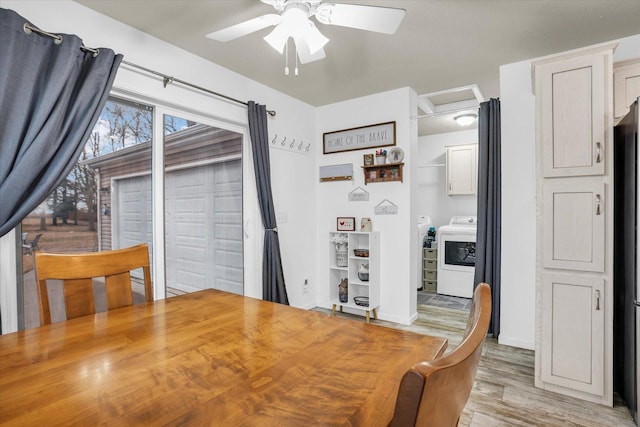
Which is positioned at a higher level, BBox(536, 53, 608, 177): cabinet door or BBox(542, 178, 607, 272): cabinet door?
BBox(536, 53, 608, 177): cabinet door

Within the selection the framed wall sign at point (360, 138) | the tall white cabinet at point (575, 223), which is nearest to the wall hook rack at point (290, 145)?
the framed wall sign at point (360, 138)

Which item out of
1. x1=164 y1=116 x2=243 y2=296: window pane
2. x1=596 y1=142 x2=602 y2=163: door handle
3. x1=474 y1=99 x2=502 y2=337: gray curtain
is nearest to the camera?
x1=596 y1=142 x2=602 y2=163: door handle

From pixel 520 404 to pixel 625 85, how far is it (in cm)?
224

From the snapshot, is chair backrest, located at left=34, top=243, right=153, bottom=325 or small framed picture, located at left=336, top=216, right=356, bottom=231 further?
small framed picture, located at left=336, top=216, right=356, bottom=231

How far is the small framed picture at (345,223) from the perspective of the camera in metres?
3.85

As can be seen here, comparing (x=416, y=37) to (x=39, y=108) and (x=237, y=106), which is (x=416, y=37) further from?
(x=39, y=108)

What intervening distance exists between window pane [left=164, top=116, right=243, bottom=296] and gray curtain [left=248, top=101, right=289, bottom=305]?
223 millimetres

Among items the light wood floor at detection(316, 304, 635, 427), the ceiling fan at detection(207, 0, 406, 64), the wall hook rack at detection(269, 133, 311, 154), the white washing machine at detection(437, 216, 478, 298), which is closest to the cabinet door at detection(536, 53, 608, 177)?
the ceiling fan at detection(207, 0, 406, 64)

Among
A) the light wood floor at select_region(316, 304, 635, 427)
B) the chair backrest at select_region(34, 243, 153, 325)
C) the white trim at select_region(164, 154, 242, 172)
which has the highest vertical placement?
the white trim at select_region(164, 154, 242, 172)

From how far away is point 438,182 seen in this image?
5418 millimetres

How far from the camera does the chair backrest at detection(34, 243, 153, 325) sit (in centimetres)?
134

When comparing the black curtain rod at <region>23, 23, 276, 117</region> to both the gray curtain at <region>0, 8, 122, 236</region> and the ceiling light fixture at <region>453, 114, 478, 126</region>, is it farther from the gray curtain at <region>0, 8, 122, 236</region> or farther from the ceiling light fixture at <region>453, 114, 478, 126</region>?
the ceiling light fixture at <region>453, 114, 478, 126</region>

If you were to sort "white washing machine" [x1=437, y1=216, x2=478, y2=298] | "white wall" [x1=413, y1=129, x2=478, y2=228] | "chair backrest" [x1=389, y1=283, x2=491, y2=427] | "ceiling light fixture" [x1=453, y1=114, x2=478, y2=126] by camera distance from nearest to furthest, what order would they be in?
"chair backrest" [x1=389, y1=283, x2=491, y2=427], "ceiling light fixture" [x1=453, y1=114, x2=478, y2=126], "white washing machine" [x1=437, y1=216, x2=478, y2=298], "white wall" [x1=413, y1=129, x2=478, y2=228]

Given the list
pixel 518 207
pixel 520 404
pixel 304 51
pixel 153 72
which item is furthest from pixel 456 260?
pixel 153 72
